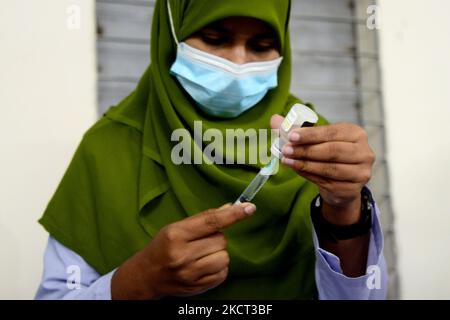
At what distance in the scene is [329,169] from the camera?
69 centimetres

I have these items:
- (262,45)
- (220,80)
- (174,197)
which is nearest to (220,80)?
(220,80)

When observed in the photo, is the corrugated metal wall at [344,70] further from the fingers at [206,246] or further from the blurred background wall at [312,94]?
the fingers at [206,246]

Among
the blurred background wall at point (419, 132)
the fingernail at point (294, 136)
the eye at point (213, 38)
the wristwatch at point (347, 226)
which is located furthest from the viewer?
the blurred background wall at point (419, 132)

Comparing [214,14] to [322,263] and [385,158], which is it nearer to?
[322,263]

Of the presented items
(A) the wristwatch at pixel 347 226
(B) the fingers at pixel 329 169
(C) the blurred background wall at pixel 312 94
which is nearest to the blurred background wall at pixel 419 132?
(C) the blurred background wall at pixel 312 94

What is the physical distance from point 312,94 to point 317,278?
62cm

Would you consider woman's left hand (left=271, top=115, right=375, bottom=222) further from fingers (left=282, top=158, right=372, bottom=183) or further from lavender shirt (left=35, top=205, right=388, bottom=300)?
lavender shirt (left=35, top=205, right=388, bottom=300)

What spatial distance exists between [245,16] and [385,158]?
0.67m

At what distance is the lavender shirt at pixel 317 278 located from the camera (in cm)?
81

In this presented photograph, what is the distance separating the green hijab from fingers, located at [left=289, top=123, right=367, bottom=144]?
0.78ft

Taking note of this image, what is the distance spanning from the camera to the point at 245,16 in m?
0.86

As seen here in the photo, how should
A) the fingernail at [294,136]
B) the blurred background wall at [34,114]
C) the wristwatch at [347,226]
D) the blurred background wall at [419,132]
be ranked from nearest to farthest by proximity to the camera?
the fingernail at [294,136] < the wristwatch at [347,226] < the blurred background wall at [34,114] < the blurred background wall at [419,132]

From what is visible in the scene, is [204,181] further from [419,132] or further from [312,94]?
[419,132]

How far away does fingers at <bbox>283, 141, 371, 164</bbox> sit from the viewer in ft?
2.20
